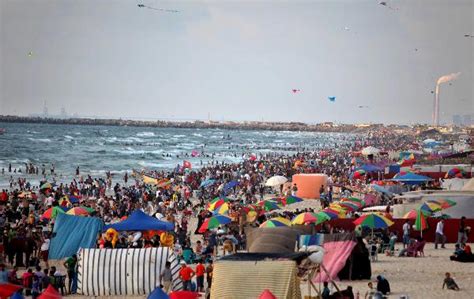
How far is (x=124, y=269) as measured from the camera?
15227 mm

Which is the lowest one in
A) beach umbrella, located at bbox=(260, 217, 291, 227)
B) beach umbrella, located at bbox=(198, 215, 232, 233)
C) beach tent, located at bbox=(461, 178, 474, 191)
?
beach umbrella, located at bbox=(198, 215, 232, 233)

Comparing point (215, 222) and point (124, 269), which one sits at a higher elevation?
point (215, 222)

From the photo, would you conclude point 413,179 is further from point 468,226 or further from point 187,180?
point 187,180

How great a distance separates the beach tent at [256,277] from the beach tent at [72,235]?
21.1 feet

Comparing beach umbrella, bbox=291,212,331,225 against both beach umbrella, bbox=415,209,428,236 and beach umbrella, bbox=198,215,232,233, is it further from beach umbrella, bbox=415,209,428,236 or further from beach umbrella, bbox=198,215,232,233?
beach umbrella, bbox=415,209,428,236

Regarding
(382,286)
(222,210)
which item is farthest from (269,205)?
(382,286)

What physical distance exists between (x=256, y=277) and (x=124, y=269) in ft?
13.4

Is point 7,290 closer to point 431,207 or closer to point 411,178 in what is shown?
point 431,207

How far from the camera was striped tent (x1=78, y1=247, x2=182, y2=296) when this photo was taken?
15133 millimetres

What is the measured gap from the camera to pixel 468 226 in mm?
21000

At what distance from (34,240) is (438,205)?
10683mm

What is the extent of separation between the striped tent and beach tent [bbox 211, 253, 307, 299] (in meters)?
3.00

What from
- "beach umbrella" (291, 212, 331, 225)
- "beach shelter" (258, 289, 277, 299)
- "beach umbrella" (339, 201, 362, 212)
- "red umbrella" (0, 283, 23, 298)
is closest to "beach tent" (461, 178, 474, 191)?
"beach umbrella" (339, 201, 362, 212)

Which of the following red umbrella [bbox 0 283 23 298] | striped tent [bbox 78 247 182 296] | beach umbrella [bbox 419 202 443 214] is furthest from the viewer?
Answer: beach umbrella [bbox 419 202 443 214]
